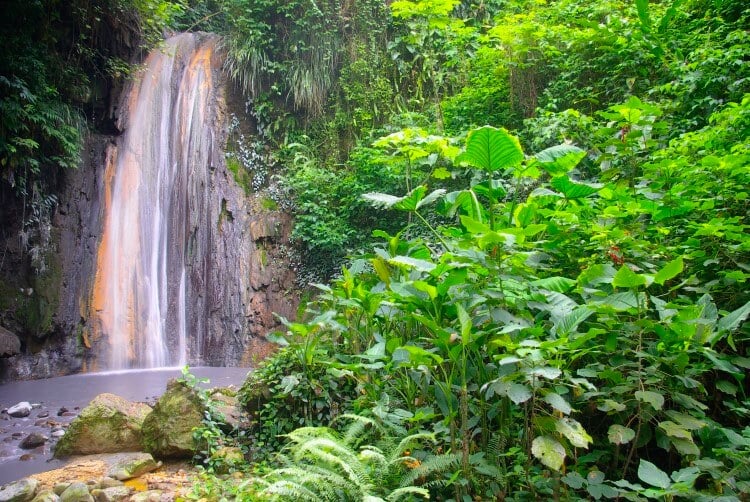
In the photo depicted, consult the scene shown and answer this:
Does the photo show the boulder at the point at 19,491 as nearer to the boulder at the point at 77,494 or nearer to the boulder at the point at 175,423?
the boulder at the point at 77,494

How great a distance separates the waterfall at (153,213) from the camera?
8.23m

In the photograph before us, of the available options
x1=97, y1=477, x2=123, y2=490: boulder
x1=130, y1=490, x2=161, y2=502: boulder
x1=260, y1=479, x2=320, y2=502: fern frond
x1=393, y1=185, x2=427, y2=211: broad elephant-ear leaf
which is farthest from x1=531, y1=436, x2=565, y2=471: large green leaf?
x1=97, y1=477, x2=123, y2=490: boulder

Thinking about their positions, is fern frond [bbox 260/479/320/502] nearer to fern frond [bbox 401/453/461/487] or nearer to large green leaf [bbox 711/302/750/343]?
fern frond [bbox 401/453/461/487]

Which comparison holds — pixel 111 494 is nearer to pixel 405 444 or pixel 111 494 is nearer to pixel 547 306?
pixel 405 444

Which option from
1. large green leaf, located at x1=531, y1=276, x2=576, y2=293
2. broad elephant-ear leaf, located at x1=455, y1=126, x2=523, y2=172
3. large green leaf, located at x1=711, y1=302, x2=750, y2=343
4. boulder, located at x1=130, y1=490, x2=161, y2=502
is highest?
broad elephant-ear leaf, located at x1=455, y1=126, x2=523, y2=172

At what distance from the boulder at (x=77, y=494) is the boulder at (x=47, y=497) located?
0.04 m

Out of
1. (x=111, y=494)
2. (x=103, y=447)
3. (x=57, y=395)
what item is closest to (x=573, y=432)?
(x=111, y=494)

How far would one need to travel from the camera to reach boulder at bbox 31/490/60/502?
3131 mm

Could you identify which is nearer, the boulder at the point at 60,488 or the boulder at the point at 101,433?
the boulder at the point at 60,488

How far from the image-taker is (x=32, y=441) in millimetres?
4484

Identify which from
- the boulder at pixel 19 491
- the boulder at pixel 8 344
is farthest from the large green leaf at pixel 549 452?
the boulder at pixel 8 344

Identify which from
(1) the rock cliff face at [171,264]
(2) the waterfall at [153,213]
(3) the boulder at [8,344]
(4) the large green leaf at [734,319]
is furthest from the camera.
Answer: (2) the waterfall at [153,213]

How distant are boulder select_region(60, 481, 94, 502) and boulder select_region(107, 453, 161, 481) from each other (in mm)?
304

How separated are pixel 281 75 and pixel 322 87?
89 centimetres
